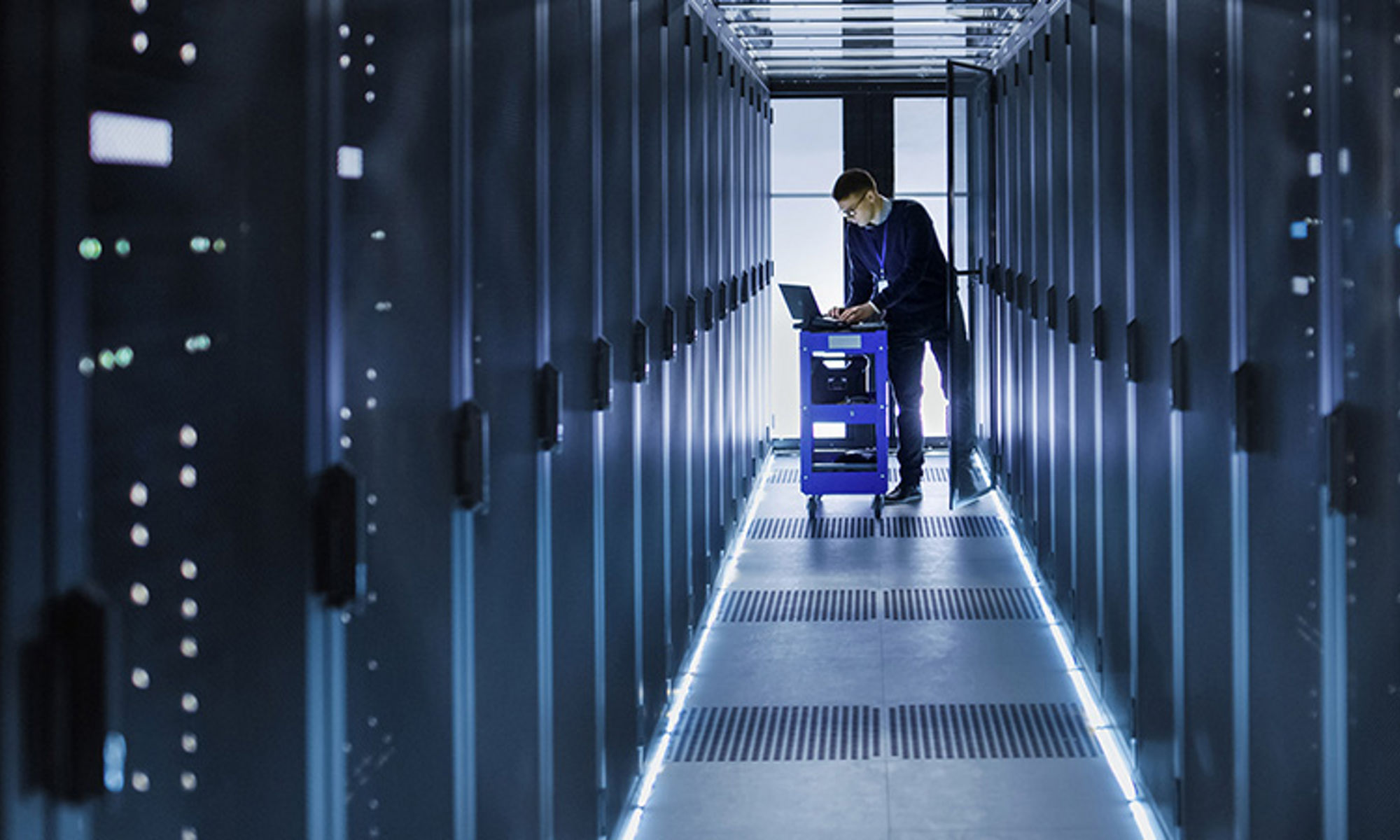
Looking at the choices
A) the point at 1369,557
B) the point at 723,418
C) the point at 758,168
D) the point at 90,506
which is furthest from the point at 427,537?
the point at 758,168

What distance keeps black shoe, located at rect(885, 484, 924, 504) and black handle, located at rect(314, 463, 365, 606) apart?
24.8 feet

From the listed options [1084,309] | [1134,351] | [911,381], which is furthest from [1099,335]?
[911,381]

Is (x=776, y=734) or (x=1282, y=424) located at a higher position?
(x=1282, y=424)

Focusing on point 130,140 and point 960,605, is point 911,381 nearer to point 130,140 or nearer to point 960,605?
point 960,605

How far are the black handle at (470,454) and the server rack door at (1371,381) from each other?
1.40 meters

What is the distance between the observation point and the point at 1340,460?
7.84 ft

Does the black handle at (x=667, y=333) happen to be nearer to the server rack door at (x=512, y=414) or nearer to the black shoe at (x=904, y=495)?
the server rack door at (x=512, y=414)

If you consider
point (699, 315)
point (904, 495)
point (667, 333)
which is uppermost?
point (699, 315)

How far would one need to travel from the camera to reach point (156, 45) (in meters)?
1.41

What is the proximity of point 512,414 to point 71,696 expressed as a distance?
5.47 ft

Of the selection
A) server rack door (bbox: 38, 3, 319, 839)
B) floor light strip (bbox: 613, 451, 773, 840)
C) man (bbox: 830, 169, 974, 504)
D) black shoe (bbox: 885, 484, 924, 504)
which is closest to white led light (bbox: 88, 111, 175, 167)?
server rack door (bbox: 38, 3, 319, 839)

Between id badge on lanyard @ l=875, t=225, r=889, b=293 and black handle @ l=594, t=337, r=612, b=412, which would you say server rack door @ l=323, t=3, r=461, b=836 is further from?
id badge on lanyard @ l=875, t=225, r=889, b=293

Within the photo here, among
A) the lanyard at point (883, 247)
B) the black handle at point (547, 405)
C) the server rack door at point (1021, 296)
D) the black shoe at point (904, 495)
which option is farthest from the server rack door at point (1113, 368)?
the black shoe at point (904, 495)

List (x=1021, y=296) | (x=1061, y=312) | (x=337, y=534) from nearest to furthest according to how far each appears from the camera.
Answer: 1. (x=337, y=534)
2. (x=1061, y=312)
3. (x=1021, y=296)
